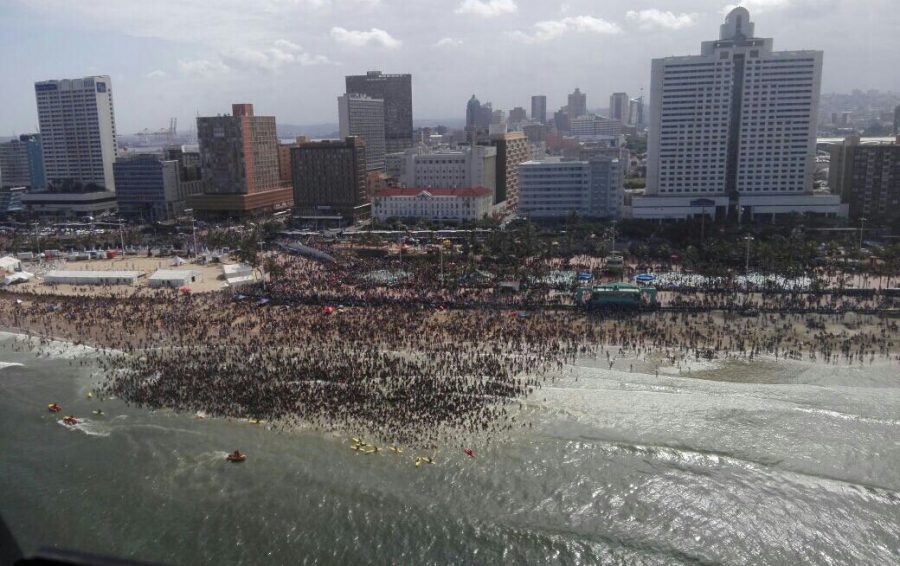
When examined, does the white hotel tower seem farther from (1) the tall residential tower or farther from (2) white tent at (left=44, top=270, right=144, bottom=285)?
(1) the tall residential tower

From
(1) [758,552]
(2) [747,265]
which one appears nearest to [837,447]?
(1) [758,552]

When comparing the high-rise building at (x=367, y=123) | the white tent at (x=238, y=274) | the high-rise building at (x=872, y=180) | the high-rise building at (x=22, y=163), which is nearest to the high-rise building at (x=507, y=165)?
the high-rise building at (x=367, y=123)

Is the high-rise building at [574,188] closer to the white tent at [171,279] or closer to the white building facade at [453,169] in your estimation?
the white building facade at [453,169]

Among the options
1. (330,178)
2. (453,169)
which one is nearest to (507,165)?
(453,169)

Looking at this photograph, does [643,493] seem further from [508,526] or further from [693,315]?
[693,315]

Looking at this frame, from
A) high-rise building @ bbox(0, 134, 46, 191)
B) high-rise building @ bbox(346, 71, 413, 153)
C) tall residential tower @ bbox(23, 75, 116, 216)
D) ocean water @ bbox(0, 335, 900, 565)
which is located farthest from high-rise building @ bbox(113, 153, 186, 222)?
ocean water @ bbox(0, 335, 900, 565)

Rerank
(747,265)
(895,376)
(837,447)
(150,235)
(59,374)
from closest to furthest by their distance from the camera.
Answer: (837,447), (895,376), (59,374), (747,265), (150,235)

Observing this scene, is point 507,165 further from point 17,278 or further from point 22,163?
point 22,163
